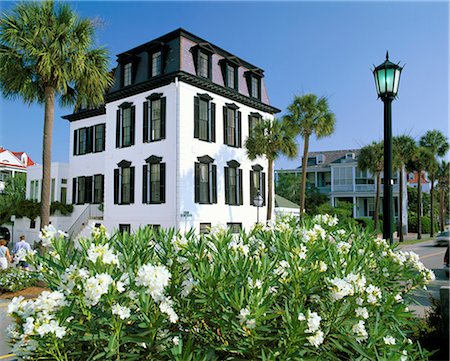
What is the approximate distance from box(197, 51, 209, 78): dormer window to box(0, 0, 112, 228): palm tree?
25.4 ft

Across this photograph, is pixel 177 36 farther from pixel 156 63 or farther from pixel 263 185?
pixel 263 185

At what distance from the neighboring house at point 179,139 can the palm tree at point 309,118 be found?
276 cm

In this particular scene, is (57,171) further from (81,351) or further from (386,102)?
(81,351)

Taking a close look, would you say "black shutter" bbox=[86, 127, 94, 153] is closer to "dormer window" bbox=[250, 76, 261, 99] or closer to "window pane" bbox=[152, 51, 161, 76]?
"window pane" bbox=[152, 51, 161, 76]

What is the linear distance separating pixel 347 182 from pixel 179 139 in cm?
4316

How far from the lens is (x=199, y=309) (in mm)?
3051

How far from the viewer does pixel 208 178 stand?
23266mm

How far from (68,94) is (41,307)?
1650cm

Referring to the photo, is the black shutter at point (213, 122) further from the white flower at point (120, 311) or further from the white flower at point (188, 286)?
the white flower at point (120, 311)

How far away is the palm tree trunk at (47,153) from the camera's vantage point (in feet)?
49.0

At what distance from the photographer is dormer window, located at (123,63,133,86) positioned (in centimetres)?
Answer: 2475

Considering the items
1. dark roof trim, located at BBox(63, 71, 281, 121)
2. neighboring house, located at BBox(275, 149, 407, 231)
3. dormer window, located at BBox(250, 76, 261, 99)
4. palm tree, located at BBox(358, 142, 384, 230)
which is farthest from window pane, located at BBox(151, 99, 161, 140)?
neighboring house, located at BBox(275, 149, 407, 231)

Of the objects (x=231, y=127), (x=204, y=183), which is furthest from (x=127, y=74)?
(x=204, y=183)

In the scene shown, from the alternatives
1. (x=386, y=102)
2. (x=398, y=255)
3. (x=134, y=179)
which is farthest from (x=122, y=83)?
(x=398, y=255)
